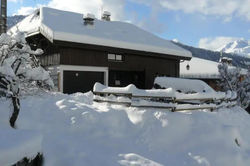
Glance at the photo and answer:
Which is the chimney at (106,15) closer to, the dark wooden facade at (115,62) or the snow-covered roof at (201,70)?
the dark wooden facade at (115,62)

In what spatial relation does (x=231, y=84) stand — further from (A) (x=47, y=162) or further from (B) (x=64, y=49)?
(A) (x=47, y=162)

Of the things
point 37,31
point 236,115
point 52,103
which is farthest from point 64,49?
point 236,115

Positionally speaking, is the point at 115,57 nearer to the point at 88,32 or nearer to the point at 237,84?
the point at 88,32

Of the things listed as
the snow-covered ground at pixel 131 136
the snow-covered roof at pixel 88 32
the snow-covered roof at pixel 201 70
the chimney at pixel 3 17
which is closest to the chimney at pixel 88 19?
the snow-covered roof at pixel 88 32

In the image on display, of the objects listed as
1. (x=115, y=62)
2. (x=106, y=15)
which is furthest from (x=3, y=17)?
(x=106, y=15)

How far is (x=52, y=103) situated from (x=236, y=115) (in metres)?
7.95

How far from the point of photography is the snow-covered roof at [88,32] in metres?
15.9

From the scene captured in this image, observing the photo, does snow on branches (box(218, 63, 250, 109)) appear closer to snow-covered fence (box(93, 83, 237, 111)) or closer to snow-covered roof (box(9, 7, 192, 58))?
snow-covered roof (box(9, 7, 192, 58))

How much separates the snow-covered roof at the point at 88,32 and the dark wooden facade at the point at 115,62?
0.38m

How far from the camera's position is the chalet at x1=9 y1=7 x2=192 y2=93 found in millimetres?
16016

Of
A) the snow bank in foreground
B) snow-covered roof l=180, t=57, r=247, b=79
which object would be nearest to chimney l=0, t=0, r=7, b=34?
the snow bank in foreground

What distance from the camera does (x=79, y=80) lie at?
16.7 m

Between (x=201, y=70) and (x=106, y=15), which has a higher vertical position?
(x=106, y=15)

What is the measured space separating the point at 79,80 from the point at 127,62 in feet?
13.6
